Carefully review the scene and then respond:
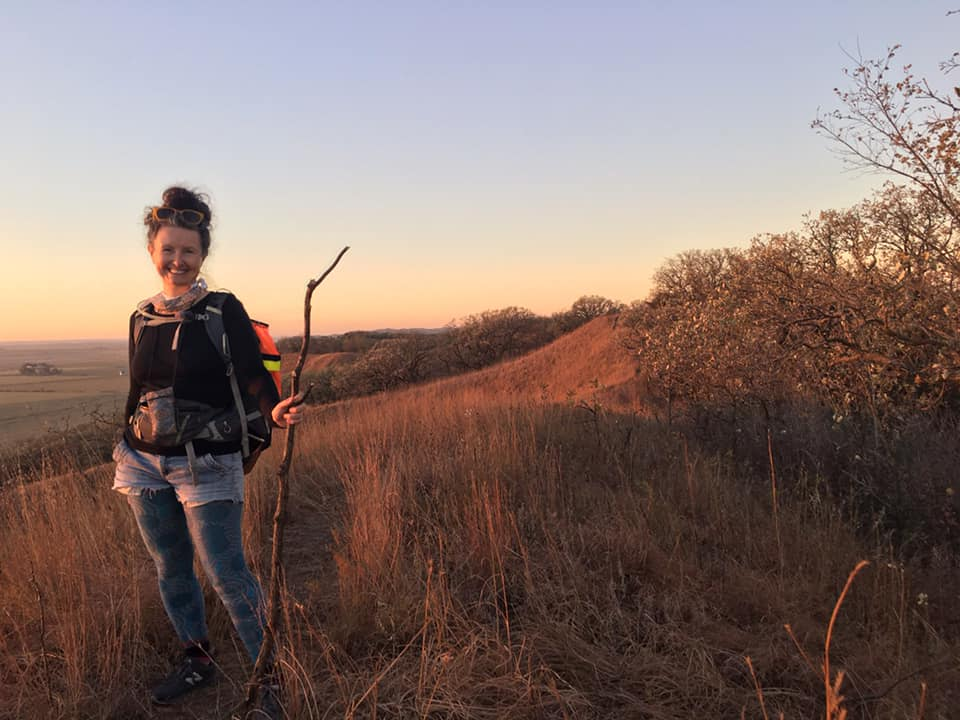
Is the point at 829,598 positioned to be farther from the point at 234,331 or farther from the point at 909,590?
the point at 234,331

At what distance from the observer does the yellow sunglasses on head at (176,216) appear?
7.06 ft

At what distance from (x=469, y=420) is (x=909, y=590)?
→ 165 inches

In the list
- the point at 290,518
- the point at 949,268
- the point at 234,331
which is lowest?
the point at 290,518

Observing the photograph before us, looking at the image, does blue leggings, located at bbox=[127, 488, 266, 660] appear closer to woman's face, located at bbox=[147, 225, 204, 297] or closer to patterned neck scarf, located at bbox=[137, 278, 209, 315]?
patterned neck scarf, located at bbox=[137, 278, 209, 315]

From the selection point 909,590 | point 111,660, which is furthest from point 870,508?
point 111,660

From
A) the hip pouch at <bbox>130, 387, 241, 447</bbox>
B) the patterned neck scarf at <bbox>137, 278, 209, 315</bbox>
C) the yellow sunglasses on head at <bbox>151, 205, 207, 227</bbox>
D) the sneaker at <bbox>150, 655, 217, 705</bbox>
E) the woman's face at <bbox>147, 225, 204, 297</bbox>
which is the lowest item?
the sneaker at <bbox>150, 655, 217, 705</bbox>

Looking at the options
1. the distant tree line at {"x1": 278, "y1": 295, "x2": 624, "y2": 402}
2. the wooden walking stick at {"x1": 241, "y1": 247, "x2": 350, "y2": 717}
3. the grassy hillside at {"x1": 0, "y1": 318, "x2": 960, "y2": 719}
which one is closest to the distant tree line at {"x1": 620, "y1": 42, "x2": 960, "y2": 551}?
the grassy hillside at {"x1": 0, "y1": 318, "x2": 960, "y2": 719}

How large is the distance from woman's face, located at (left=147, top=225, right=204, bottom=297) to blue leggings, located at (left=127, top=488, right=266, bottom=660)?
0.81 metres

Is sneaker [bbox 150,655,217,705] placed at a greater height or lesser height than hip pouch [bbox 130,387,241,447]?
lesser

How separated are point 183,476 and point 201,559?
0.31 metres

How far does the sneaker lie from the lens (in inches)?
86.2

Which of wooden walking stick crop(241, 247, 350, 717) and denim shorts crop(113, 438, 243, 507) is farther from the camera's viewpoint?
denim shorts crop(113, 438, 243, 507)

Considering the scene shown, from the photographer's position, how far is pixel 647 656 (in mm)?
2348

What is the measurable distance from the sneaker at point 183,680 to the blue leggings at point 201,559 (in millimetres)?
94
